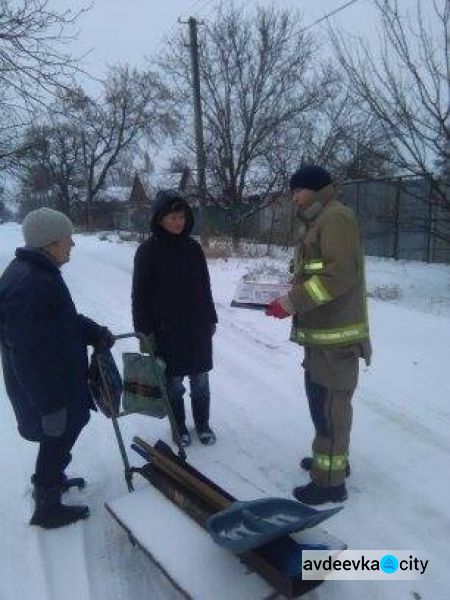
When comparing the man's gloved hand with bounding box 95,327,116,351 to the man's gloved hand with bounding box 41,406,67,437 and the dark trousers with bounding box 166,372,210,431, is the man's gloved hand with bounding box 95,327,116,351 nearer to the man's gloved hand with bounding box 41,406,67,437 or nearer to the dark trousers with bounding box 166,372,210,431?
the man's gloved hand with bounding box 41,406,67,437

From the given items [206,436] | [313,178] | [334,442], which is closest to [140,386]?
[206,436]

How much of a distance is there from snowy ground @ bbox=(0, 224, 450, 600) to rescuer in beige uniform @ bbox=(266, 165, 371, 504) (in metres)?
0.37

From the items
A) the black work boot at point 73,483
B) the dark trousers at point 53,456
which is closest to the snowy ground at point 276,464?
the black work boot at point 73,483

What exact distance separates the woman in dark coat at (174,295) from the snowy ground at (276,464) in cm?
76

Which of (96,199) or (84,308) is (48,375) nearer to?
(84,308)

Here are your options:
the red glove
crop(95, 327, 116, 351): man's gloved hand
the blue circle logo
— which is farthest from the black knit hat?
the blue circle logo

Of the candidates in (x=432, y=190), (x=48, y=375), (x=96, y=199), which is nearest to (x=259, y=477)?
(x=48, y=375)

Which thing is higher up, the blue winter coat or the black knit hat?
the black knit hat

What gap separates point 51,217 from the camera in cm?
300

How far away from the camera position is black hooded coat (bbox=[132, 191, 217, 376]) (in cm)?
391

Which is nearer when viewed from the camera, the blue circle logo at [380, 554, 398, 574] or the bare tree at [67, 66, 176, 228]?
the blue circle logo at [380, 554, 398, 574]

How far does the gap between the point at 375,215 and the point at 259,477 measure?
43.0 ft

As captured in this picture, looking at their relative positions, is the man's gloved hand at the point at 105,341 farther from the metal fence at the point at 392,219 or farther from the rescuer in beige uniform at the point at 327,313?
the metal fence at the point at 392,219

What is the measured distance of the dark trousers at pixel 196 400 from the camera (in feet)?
13.8
